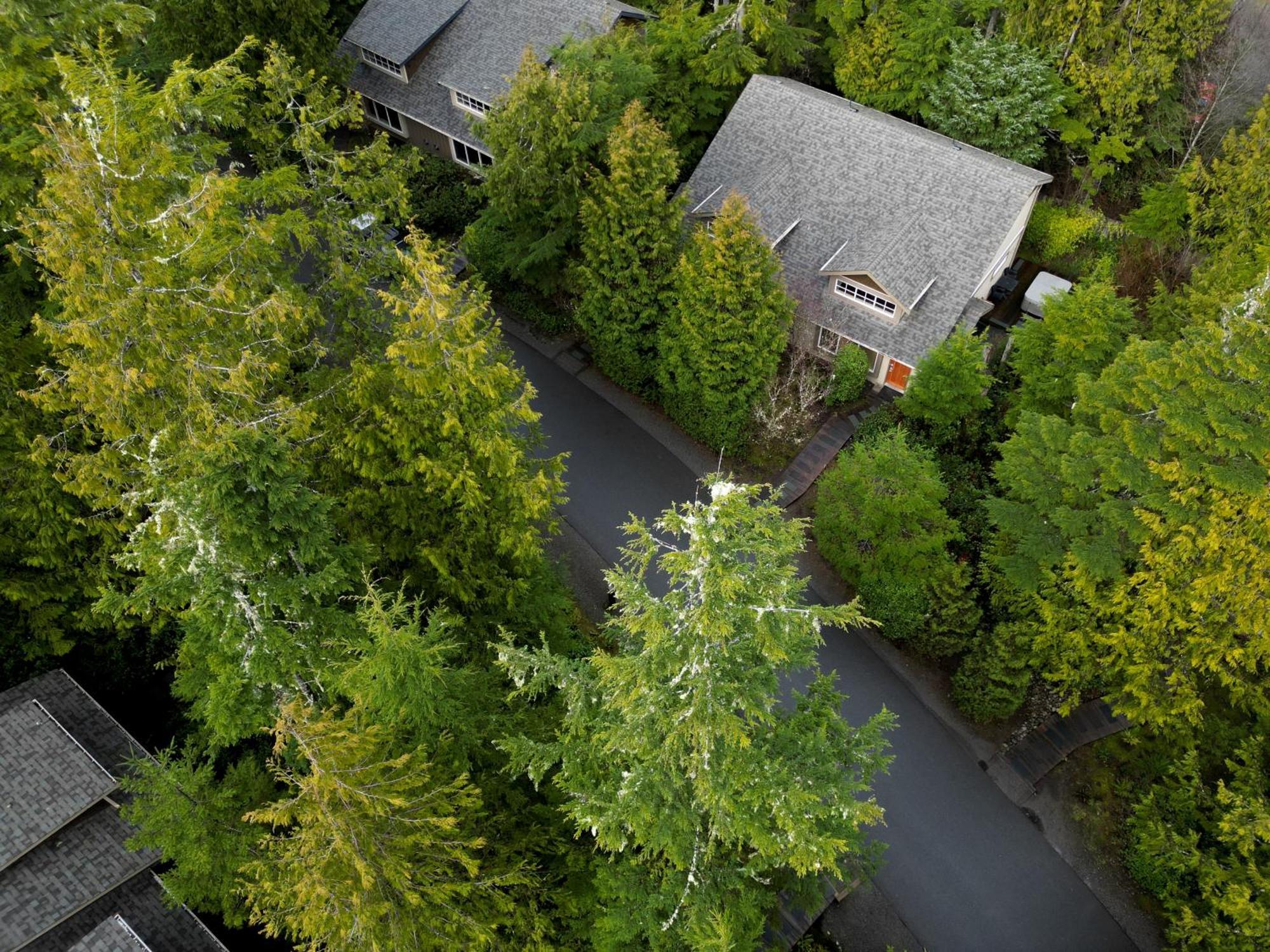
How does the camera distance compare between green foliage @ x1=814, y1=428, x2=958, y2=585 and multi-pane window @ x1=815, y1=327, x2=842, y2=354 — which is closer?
green foliage @ x1=814, y1=428, x2=958, y2=585

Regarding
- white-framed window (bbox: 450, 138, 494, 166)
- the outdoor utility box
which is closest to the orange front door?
the outdoor utility box

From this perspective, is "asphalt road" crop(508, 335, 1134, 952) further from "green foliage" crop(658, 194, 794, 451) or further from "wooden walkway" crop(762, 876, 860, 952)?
"green foliage" crop(658, 194, 794, 451)

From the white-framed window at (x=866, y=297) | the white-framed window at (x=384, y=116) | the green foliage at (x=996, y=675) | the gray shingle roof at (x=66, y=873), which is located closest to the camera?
the gray shingle roof at (x=66, y=873)

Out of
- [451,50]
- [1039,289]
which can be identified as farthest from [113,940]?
[451,50]

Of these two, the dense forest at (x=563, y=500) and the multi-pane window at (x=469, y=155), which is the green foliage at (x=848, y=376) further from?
the multi-pane window at (x=469, y=155)

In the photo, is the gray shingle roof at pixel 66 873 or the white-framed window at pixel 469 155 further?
the white-framed window at pixel 469 155

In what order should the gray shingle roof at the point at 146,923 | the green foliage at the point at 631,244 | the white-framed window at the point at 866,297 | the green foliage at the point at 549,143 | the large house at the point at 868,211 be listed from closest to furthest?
1. the gray shingle roof at the point at 146,923
2. the green foliage at the point at 631,244
3. the green foliage at the point at 549,143
4. the large house at the point at 868,211
5. the white-framed window at the point at 866,297

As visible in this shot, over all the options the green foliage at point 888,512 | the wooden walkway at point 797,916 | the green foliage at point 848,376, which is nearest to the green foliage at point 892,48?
the green foliage at point 848,376

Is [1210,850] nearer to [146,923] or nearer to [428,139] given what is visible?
[146,923]
